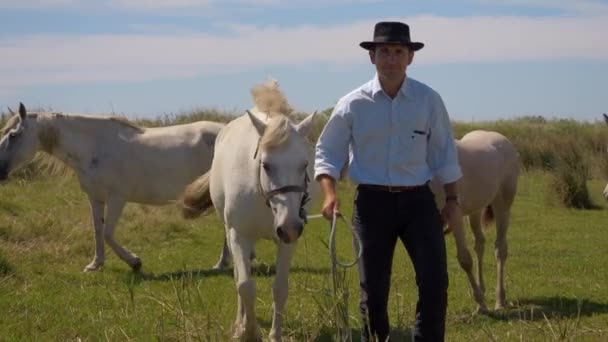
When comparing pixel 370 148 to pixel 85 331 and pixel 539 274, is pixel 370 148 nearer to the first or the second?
pixel 85 331

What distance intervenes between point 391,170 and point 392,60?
0.68m

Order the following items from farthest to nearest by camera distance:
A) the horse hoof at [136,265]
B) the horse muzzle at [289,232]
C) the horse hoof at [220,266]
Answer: the horse hoof at [220,266], the horse hoof at [136,265], the horse muzzle at [289,232]

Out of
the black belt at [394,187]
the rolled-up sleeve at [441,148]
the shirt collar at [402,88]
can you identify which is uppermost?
the shirt collar at [402,88]

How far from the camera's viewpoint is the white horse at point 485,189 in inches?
365

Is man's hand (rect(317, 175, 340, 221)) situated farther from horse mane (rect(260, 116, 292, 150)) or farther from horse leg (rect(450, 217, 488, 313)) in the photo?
horse leg (rect(450, 217, 488, 313))

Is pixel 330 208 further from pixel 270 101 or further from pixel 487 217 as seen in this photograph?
pixel 487 217

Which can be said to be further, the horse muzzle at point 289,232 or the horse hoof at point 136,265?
the horse hoof at point 136,265

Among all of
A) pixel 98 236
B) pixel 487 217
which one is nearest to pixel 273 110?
pixel 487 217

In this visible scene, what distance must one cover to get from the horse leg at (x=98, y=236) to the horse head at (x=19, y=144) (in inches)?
41.8

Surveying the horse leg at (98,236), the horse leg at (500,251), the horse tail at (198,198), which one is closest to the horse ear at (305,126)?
the horse tail at (198,198)

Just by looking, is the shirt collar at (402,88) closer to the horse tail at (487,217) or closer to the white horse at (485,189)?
the white horse at (485,189)

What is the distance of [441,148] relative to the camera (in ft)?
19.4

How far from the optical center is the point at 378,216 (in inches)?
226

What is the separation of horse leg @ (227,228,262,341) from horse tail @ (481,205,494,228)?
151 inches
